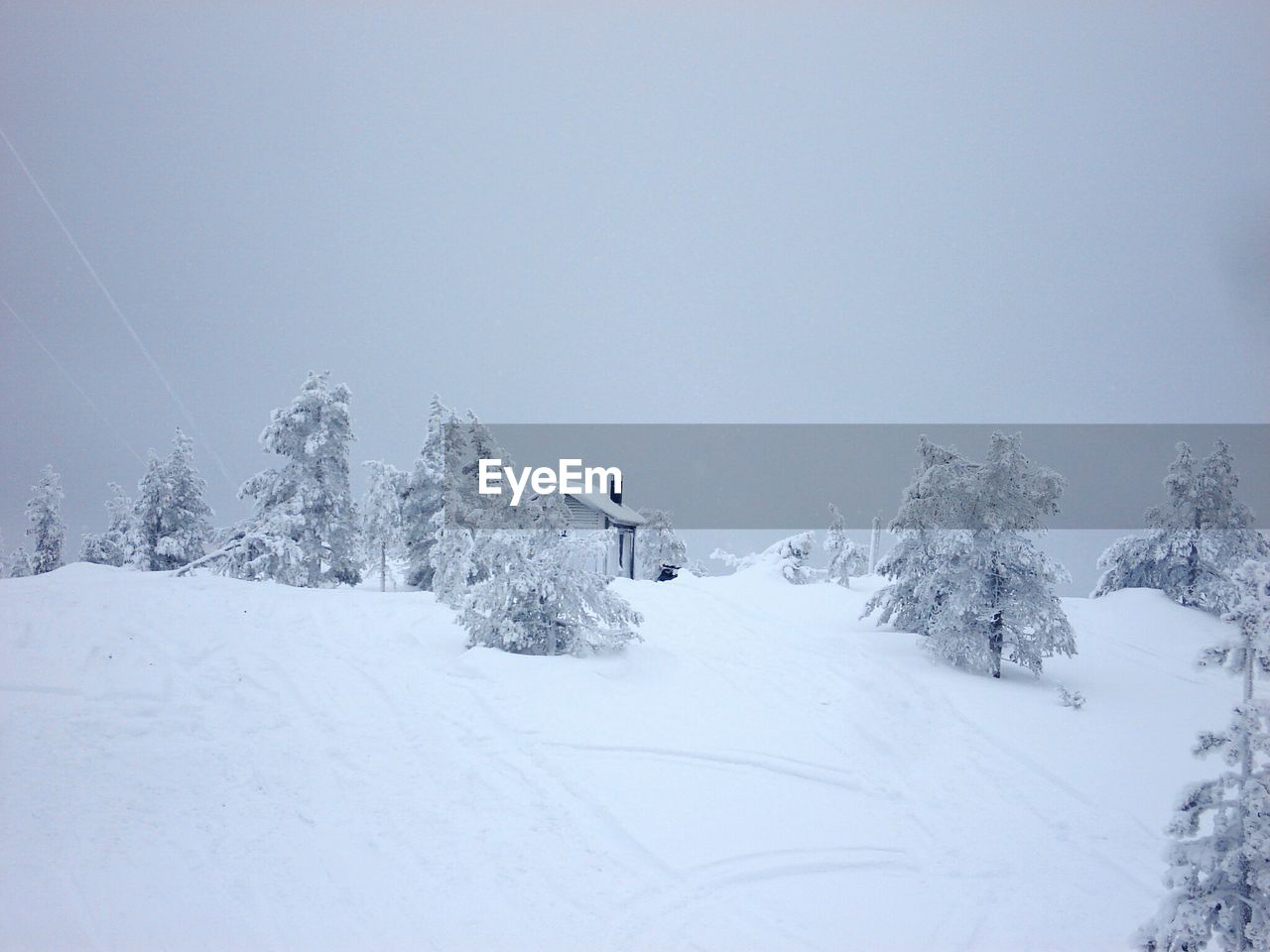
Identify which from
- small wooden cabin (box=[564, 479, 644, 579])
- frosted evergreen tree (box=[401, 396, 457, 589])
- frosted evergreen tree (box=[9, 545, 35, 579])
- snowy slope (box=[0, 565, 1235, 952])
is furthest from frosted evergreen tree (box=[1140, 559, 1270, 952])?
frosted evergreen tree (box=[9, 545, 35, 579])

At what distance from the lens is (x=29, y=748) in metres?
6.86

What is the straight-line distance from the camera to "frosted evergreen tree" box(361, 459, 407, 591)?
986 inches

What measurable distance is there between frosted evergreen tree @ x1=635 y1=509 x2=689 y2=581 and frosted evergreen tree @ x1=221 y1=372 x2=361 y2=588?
734 inches

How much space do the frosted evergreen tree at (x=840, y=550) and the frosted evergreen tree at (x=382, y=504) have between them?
20617mm

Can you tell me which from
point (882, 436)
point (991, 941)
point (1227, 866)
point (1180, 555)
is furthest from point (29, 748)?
point (1180, 555)

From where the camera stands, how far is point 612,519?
30844mm

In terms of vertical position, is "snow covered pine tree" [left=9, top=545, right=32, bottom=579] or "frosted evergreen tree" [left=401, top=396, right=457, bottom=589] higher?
"frosted evergreen tree" [left=401, top=396, right=457, bottom=589]

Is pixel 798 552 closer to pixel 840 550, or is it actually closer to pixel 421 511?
pixel 840 550

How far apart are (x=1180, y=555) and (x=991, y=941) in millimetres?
23084

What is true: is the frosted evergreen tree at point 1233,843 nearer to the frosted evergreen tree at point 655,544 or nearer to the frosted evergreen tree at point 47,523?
the frosted evergreen tree at point 655,544

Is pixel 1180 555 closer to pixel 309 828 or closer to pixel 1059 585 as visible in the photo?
pixel 1059 585

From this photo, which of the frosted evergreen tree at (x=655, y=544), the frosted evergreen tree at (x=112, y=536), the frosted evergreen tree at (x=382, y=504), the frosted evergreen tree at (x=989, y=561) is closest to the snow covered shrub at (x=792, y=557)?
the frosted evergreen tree at (x=655, y=544)

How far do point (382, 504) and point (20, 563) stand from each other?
1849cm

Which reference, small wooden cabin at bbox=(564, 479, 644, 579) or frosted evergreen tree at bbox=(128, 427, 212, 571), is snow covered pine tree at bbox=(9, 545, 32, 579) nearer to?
frosted evergreen tree at bbox=(128, 427, 212, 571)
